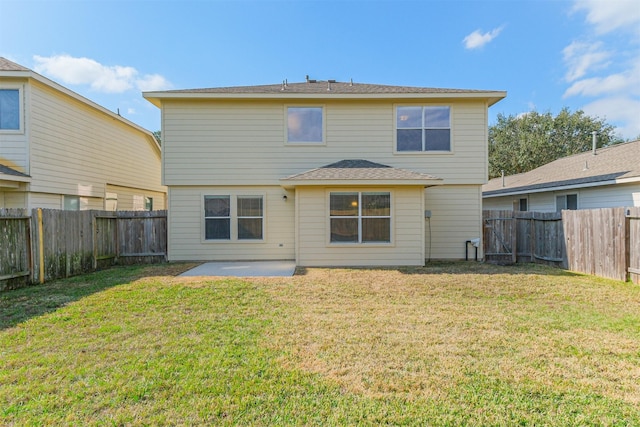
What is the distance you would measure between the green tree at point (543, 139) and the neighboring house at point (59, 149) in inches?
1184

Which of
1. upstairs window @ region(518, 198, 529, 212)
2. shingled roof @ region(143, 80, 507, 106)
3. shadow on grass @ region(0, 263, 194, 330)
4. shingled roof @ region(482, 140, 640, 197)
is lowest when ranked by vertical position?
shadow on grass @ region(0, 263, 194, 330)

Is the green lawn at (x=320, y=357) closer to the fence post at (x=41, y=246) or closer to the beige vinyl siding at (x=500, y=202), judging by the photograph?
the fence post at (x=41, y=246)

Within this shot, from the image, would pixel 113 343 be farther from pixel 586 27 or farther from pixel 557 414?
pixel 586 27

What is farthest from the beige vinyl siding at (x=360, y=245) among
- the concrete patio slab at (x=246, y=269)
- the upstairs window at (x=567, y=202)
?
the upstairs window at (x=567, y=202)

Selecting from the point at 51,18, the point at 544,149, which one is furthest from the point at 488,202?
the point at 51,18

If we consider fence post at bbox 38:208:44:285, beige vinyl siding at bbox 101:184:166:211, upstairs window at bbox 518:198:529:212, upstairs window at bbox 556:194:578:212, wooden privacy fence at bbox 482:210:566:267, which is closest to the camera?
fence post at bbox 38:208:44:285

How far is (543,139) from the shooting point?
2806cm

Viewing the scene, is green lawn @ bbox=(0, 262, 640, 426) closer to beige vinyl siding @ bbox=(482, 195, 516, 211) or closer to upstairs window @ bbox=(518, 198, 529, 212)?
upstairs window @ bbox=(518, 198, 529, 212)

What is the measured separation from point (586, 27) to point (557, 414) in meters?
21.8

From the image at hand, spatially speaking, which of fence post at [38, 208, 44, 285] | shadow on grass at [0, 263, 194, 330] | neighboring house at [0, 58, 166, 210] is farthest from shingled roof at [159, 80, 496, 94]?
shadow on grass at [0, 263, 194, 330]

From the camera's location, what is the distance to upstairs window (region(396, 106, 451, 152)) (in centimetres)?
1032

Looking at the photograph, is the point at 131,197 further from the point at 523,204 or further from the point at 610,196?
the point at 610,196

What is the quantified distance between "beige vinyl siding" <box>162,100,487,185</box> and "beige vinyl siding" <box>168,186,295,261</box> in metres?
0.34

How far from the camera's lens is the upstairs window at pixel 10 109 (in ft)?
30.4
